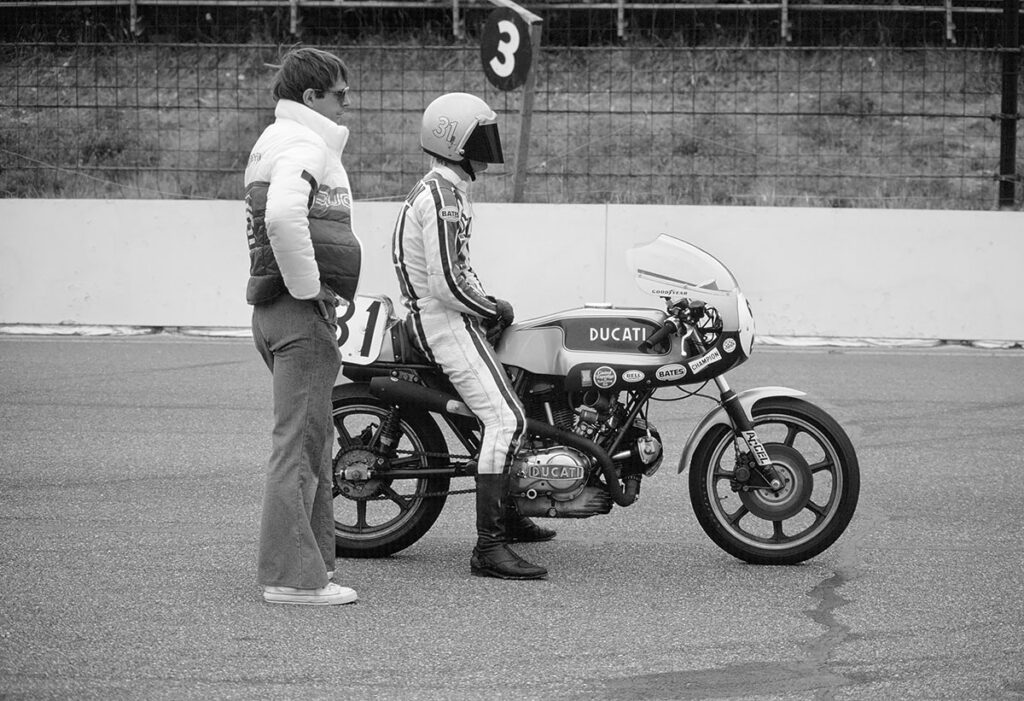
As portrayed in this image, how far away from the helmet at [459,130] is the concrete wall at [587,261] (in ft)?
23.6

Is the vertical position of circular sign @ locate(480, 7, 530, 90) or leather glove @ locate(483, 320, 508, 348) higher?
circular sign @ locate(480, 7, 530, 90)

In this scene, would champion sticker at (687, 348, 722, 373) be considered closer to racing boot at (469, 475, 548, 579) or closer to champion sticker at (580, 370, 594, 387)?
champion sticker at (580, 370, 594, 387)

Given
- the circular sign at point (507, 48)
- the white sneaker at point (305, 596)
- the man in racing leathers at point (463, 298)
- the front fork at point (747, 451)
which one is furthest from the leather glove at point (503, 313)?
the circular sign at point (507, 48)

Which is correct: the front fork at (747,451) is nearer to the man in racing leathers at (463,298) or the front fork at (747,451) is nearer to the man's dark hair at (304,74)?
the man in racing leathers at (463,298)

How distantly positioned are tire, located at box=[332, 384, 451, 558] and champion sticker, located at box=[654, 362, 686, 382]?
3.04ft

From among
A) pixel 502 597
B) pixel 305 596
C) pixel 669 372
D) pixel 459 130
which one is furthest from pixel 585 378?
pixel 305 596

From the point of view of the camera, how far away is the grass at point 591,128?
14781 mm

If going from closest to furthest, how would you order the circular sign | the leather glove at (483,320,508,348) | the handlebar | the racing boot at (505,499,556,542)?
the handlebar → the leather glove at (483,320,508,348) → the racing boot at (505,499,556,542) → the circular sign

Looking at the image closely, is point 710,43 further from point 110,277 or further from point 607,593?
point 607,593

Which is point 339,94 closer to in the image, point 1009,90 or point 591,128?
point 1009,90

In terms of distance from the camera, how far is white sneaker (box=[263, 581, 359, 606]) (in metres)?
5.25

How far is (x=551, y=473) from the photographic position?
225 inches

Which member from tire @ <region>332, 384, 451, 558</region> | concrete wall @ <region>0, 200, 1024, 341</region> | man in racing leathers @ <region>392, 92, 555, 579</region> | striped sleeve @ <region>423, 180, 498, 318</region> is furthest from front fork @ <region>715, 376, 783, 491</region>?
concrete wall @ <region>0, 200, 1024, 341</region>

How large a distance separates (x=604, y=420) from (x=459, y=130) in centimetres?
127
